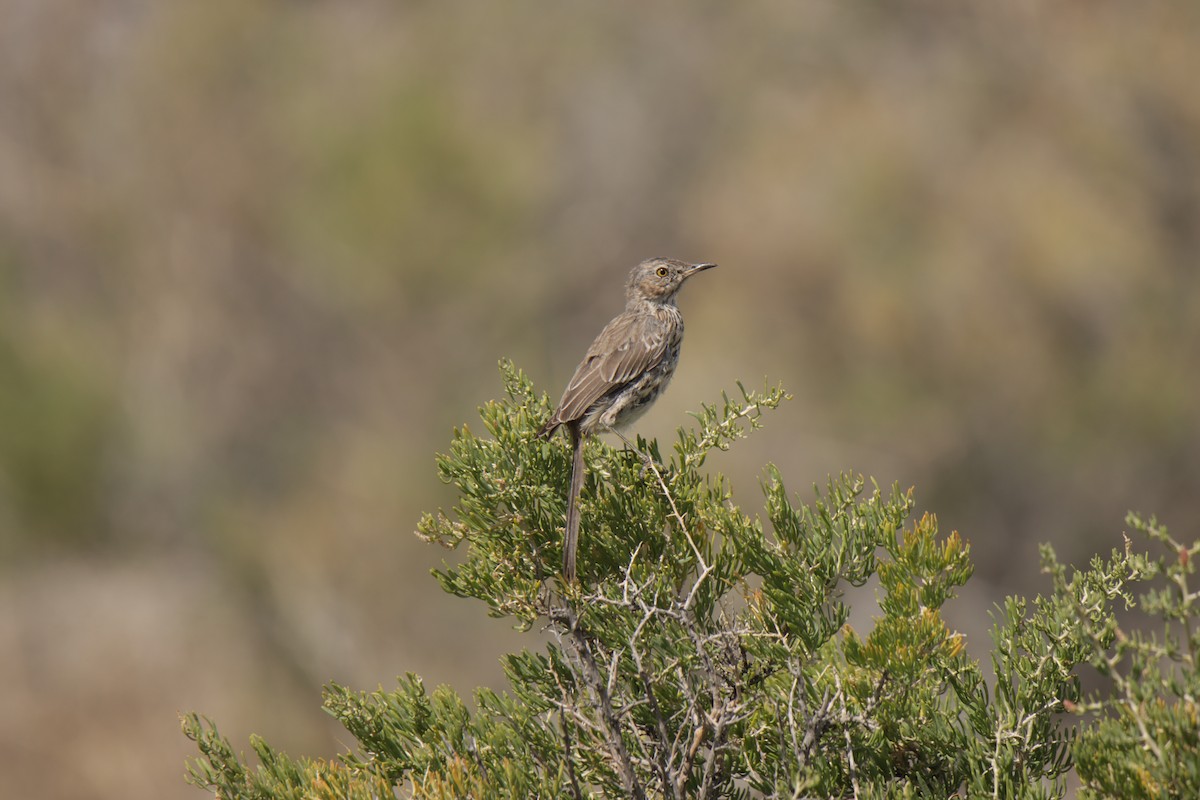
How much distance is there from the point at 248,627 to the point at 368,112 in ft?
31.7

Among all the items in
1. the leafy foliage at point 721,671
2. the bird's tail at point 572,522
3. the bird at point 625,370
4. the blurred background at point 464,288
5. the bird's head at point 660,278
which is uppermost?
the blurred background at point 464,288

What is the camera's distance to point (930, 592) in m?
3.44

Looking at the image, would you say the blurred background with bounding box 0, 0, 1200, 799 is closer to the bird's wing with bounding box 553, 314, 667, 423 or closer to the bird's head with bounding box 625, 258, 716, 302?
the bird's head with bounding box 625, 258, 716, 302

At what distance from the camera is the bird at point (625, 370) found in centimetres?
427

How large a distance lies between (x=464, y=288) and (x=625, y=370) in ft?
49.7

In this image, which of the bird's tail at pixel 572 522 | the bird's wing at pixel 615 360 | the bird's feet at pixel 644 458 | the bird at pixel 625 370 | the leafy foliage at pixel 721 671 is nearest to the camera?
the leafy foliage at pixel 721 671

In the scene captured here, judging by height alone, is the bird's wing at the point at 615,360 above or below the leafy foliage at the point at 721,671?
above

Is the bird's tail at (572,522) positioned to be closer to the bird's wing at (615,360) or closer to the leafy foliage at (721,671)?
the leafy foliage at (721,671)

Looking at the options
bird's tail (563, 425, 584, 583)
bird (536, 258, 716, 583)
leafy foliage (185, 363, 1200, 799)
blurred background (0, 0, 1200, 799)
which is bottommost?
leafy foliage (185, 363, 1200, 799)

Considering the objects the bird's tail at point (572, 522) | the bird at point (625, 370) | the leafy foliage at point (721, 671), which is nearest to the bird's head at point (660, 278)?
the bird at point (625, 370)

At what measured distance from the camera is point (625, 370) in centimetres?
563

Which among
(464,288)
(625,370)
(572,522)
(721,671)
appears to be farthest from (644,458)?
(464,288)

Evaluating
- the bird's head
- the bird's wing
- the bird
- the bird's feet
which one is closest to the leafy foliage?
the bird's feet

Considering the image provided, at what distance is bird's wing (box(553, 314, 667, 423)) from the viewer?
16.2ft
